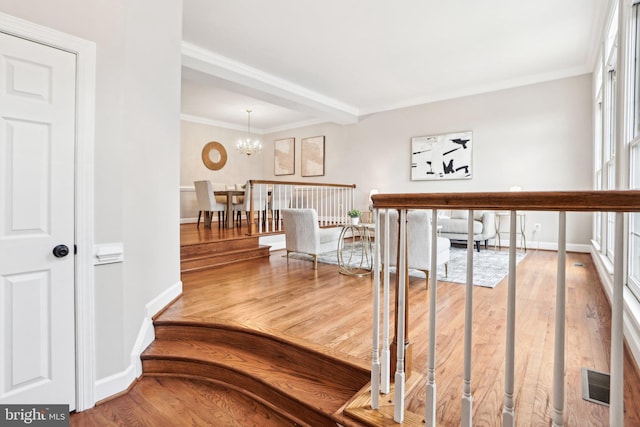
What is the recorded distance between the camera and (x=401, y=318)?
1394 mm

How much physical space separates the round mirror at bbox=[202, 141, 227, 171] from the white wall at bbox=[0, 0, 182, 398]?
18.7 ft

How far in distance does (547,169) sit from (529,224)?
968 mm

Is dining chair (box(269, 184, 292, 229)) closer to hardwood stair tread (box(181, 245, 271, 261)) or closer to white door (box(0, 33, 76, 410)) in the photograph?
hardwood stair tread (box(181, 245, 271, 261))

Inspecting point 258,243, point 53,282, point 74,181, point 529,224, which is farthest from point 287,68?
point 529,224

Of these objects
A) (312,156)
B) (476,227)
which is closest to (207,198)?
(312,156)

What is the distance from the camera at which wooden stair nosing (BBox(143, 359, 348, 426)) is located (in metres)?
1.70

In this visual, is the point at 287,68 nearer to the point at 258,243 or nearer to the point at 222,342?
the point at 258,243

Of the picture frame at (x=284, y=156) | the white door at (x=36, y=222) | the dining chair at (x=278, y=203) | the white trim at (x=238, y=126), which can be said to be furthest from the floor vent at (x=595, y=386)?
the picture frame at (x=284, y=156)

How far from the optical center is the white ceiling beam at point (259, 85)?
4.49 metres

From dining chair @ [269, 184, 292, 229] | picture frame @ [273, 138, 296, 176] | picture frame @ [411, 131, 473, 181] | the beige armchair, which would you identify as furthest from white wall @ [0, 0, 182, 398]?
picture frame @ [273, 138, 296, 176]

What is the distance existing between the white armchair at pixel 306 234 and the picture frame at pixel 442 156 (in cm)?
308

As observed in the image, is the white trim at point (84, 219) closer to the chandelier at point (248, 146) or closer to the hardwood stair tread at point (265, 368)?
the hardwood stair tread at point (265, 368)

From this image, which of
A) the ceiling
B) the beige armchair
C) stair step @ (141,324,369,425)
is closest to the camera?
stair step @ (141,324,369,425)

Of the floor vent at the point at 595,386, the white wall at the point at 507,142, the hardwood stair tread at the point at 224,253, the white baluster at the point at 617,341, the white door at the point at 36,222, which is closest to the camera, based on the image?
the white baluster at the point at 617,341
